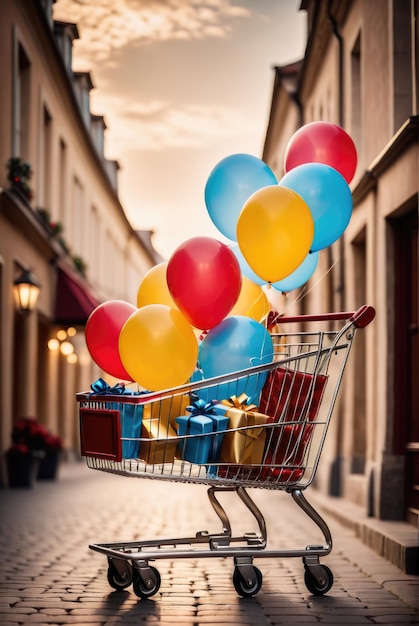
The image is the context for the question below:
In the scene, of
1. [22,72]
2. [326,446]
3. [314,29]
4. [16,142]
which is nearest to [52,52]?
[22,72]

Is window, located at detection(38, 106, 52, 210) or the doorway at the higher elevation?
window, located at detection(38, 106, 52, 210)

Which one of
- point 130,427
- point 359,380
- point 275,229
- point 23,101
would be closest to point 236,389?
point 130,427

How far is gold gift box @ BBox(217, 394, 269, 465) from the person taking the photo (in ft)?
16.9

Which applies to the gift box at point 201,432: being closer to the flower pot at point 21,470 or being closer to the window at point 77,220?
the flower pot at point 21,470

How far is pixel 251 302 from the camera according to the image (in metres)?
6.27

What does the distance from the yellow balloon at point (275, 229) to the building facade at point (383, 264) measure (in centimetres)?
262

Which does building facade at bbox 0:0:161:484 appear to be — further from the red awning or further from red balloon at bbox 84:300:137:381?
red balloon at bbox 84:300:137:381

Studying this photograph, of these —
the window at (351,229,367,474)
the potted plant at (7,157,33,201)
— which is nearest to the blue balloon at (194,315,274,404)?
the window at (351,229,367,474)

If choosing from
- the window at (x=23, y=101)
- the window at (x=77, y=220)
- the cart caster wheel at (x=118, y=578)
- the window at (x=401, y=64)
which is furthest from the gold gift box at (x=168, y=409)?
the window at (x=77, y=220)

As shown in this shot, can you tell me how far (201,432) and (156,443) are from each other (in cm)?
25

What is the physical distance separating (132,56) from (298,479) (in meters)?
8.92

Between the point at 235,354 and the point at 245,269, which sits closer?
the point at 235,354

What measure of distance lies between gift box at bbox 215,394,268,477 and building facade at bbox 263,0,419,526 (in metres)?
3.35

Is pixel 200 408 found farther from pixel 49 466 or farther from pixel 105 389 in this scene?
pixel 49 466
